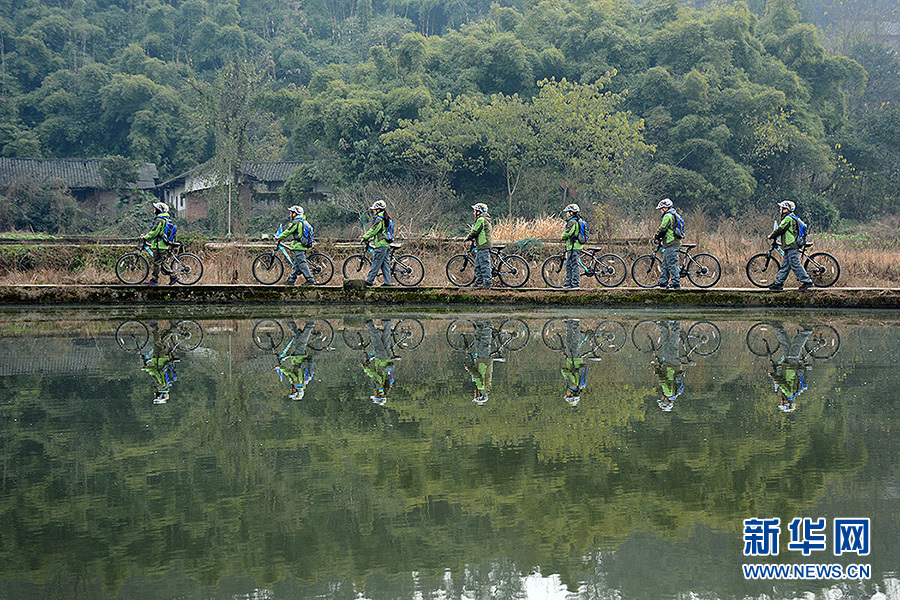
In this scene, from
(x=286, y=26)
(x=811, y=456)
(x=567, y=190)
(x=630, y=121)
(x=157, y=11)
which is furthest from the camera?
(x=286, y=26)

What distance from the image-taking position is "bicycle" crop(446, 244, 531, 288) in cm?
1750

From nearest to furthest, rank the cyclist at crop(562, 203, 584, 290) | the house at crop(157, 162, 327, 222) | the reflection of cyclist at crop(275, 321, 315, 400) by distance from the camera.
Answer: the reflection of cyclist at crop(275, 321, 315, 400), the cyclist at crop(562, 203, 584, 290), the house at crop(157, 162, 327, 222)

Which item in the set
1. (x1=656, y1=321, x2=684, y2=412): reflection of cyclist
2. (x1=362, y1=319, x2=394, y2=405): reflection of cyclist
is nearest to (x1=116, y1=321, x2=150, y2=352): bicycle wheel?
(x1=362, y1=319, x2=394, y2=405): reflection of cyclist

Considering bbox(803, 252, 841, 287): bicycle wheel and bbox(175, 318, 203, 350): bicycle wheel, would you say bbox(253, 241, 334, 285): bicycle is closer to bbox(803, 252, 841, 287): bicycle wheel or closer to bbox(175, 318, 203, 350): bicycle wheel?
bbox(175, 318, 203, 350): bicycle wheel

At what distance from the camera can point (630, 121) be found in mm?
46094

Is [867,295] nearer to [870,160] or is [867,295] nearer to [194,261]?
[194,261]

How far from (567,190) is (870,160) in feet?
63.5

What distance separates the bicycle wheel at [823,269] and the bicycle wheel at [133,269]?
1311cm

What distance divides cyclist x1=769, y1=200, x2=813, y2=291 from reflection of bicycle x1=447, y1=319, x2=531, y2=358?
17.7 feet

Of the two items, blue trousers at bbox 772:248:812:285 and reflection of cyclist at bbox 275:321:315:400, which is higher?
blue trousers at bbox 772:248:812:285

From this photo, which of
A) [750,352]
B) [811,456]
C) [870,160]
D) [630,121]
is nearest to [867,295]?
[750,352]

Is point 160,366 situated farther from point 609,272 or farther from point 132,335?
point 609,272

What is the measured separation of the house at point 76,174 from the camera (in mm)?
48469

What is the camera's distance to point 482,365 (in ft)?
31.3
